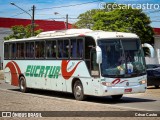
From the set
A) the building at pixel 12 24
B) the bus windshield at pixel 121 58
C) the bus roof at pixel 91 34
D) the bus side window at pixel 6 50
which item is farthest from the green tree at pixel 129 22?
the bus windshield at pixel 121 58

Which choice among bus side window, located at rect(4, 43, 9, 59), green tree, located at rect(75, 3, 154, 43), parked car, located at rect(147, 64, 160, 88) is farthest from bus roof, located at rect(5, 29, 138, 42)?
green tree, located at rect(75, 3, 154, 43)

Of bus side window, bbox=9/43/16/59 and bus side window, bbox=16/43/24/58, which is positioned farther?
bus side window, bbox=9/43/16/59

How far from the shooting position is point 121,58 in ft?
60.3

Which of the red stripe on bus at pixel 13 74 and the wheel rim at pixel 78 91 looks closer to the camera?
the wheel rim at pixel 78 91

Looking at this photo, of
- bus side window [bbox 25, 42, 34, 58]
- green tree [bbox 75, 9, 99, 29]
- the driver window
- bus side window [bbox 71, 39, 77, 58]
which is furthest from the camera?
green tree [bbox 75, 9, 99, 29]

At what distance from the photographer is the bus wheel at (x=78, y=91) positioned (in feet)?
63.2

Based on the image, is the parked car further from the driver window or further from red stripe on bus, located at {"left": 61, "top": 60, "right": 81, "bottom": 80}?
the driver window

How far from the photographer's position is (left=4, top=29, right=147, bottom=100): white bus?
18.1 meters

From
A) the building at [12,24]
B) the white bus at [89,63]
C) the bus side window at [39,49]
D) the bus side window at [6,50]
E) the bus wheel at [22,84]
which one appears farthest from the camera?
the building at [12,24]

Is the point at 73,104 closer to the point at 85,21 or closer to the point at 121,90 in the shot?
the point at 121,90

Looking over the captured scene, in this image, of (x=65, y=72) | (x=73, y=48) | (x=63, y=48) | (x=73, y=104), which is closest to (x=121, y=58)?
(x=73, y=48)

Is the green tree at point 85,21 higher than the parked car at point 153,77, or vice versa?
the green tree at point 85,21

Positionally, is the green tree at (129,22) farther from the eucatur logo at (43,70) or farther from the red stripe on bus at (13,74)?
the eucatur logo at (43,70)

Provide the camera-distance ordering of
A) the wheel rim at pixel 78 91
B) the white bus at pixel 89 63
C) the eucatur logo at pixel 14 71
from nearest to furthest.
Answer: the white bus at pixel 89 63, the wheel rim at pixel 78 91, the eucatur logo at pixel 14 71
